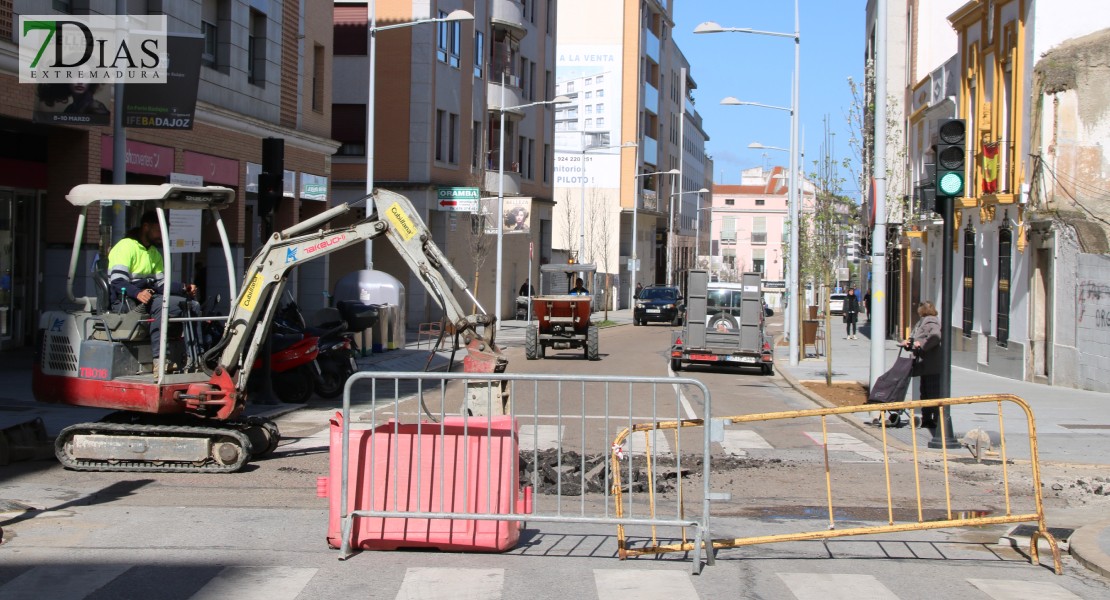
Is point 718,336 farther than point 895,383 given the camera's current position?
Yes

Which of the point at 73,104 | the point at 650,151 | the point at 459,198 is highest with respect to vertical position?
the point at 650,151

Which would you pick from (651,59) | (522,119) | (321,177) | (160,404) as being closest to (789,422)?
(160,404)

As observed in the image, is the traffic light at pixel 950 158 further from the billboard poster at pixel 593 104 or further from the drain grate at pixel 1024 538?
the billboard poster at pixel 593 104

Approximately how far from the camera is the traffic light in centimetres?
1322

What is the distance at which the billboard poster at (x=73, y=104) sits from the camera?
53.7 ft

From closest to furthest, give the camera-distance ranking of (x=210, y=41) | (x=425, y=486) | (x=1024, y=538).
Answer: (x=425, y=486) → (x=1024, y=538) → (x=210, y=41)

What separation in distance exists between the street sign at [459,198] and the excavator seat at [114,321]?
23079 millimetres

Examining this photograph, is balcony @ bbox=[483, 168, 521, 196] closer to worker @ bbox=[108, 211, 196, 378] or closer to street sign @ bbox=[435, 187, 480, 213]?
street sign @ bbox=[435, 187, 480, 213]

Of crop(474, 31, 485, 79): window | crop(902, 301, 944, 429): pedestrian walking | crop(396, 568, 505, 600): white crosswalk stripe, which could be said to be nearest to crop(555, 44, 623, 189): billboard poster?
crop(474, 31, 485, 79): window

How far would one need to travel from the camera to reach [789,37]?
29.2 metres

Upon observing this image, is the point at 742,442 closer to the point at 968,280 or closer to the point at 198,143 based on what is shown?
the point at 198,143

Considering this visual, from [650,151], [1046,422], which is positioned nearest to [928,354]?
[1046,422]

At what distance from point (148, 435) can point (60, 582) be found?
4.34 m

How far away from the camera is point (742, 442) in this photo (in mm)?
14016
